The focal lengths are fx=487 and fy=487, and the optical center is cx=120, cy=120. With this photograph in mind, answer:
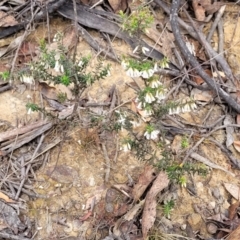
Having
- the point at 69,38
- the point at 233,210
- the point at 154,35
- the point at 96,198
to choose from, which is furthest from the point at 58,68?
the point at 233,210

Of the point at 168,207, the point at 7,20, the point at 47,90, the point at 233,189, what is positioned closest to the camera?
the point at 168,207

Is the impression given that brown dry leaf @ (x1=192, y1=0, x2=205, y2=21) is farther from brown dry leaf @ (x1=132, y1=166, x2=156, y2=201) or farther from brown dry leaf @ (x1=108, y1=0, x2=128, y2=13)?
brown dry leaf @ (x1=132, y1=166, x2=156, y2=201)

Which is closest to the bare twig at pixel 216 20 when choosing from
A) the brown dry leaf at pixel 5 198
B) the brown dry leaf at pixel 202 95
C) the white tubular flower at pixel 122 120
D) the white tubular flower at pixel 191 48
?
the white tubular flower at pixel 191 48

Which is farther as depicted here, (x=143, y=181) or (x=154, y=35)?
(x=154, y=35)

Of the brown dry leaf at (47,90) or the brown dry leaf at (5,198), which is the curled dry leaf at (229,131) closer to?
the brown dry leaf at (47,90)

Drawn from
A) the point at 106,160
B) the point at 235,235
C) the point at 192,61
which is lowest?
the point at 235,235

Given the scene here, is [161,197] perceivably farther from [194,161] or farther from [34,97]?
[34,97]

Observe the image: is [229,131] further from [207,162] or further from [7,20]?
[7,20]
